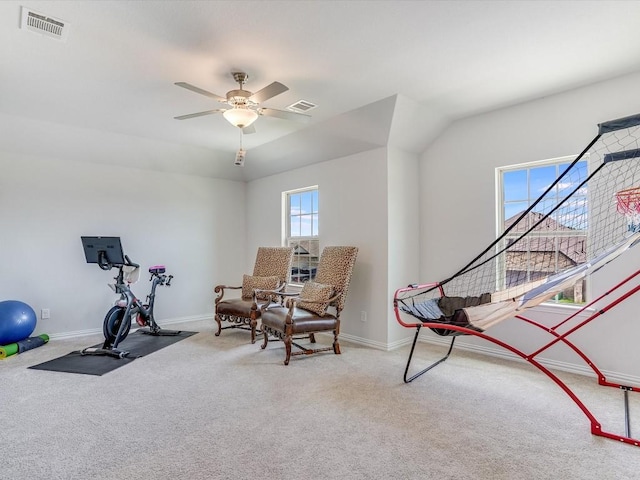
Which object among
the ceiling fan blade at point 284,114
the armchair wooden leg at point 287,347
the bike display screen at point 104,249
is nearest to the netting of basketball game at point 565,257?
the armchair wooden leg at point 287,347

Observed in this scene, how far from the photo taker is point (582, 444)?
2.16 meters

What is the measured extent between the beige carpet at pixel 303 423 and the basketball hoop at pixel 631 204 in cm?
138

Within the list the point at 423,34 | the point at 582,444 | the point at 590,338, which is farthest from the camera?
the point at 590,338

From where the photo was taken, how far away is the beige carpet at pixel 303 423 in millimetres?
1944

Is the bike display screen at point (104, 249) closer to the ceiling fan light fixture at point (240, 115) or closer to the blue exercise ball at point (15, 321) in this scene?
the blue exercise ball at point (15, 321)

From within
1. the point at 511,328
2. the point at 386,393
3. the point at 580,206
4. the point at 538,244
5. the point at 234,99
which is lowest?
the point at 386,393

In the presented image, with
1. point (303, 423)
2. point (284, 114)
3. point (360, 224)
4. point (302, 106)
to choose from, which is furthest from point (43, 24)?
point (360, 224)

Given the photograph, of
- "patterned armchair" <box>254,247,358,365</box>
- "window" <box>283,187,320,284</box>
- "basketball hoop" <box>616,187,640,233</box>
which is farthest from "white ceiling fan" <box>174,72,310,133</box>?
"basketball hoop" <box>616,187,640,233</box>

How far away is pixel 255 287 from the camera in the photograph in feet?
16.6

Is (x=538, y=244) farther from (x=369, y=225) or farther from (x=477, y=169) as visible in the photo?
(x=369, y=225)

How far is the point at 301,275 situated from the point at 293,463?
3886 mm

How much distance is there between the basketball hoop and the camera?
2.62m

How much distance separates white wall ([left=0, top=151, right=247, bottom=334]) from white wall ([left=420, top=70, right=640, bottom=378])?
366 centimetres

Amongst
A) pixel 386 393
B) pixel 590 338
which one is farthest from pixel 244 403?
pixel 590 338
